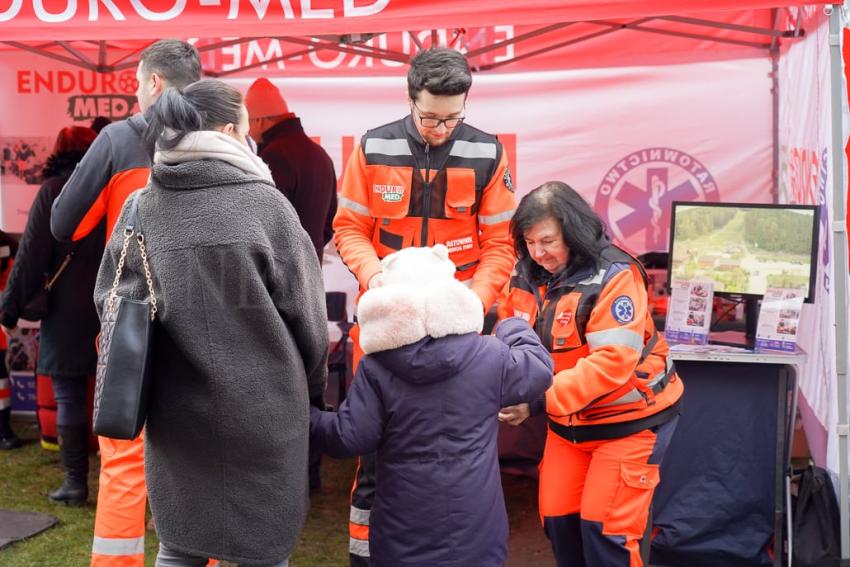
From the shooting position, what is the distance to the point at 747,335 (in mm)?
4699

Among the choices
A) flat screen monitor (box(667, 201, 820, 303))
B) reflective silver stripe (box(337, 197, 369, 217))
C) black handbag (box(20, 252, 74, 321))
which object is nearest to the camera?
reflective silver stripe (box(337, 197, 369, 217))

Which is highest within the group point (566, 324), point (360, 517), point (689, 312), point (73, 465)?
point (566, 324)

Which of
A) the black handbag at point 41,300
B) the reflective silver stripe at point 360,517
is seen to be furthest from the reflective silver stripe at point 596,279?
the black handbag at point 41,300

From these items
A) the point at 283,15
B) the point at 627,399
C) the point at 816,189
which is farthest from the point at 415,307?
the point at 816,189

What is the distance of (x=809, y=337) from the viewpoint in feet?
16.3

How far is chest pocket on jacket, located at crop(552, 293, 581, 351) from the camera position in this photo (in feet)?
11.6

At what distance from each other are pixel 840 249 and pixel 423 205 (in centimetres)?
151

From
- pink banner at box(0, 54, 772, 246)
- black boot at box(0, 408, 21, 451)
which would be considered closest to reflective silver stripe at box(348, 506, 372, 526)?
black boot at box(0, 408, 21, 451)

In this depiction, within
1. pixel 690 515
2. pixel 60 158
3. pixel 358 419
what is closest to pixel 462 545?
pixel 358 419

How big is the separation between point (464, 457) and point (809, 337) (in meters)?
2.63

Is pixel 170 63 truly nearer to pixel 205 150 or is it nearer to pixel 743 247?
pixel 205 150

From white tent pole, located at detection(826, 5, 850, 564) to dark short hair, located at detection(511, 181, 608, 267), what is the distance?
96cm

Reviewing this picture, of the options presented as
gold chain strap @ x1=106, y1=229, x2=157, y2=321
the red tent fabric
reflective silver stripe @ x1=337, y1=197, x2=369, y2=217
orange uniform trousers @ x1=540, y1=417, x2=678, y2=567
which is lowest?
orange uniform trousers @ x1=540, y1=417, x2=678, y2=567

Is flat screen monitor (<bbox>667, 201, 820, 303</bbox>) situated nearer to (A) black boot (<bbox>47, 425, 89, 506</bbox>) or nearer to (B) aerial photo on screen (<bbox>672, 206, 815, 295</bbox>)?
(B) aerial photo on screen (<bbox>672, 206, 815, 295</bbox>)
